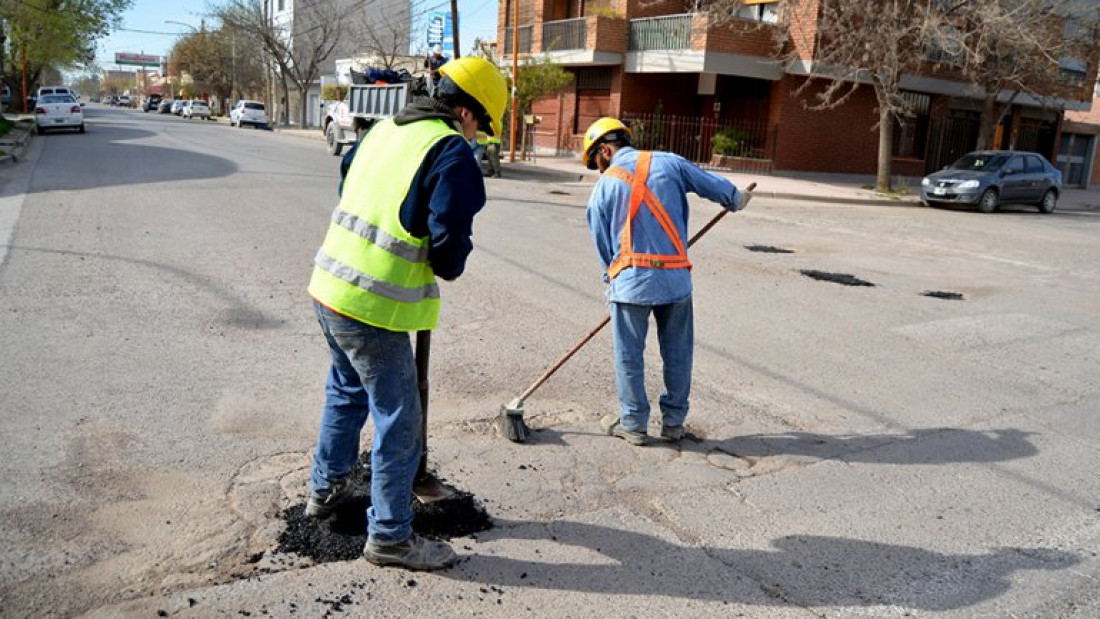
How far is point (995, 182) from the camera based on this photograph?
20.4 m

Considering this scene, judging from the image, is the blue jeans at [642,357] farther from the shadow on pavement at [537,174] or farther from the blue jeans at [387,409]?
the shadow on pavement at [537,174]

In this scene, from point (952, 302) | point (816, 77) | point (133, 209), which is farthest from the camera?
point (816, 77)

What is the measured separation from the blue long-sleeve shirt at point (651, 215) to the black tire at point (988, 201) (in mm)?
18342

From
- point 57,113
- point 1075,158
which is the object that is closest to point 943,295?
point 57,113

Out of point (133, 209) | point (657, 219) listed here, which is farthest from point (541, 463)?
point (133, 209)

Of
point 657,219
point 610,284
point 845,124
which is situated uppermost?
point 845,124

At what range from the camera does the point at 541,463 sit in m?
4.38

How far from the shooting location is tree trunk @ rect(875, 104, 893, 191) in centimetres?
2250

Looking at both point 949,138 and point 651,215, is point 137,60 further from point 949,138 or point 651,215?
point 651,215

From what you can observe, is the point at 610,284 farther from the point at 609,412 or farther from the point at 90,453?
the point at 90,453

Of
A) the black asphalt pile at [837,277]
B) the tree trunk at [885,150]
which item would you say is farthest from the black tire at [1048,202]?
the black asphalt pile at [837,277]

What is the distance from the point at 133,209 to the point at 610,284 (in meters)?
9.51

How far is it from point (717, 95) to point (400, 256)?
27663 mm

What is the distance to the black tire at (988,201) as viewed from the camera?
20344mm
